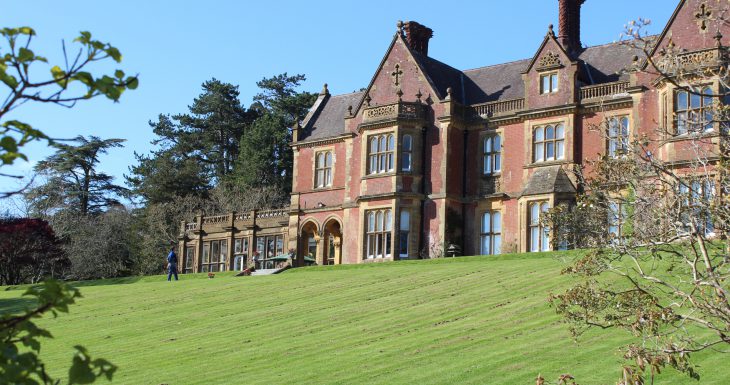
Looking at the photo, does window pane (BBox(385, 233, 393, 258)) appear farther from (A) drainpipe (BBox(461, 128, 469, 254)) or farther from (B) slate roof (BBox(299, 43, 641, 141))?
(B) slate roof (BBox(299, 43, 641, 141))

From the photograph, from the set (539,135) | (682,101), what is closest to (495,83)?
(539,135)

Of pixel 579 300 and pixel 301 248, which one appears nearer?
pixel 579 300

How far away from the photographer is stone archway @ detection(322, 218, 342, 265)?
4340cm

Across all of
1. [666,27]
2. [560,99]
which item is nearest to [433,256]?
[560,99]

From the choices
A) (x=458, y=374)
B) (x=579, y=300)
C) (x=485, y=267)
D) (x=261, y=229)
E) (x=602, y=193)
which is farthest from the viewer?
(x=261, y=229)

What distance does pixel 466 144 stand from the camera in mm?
39500

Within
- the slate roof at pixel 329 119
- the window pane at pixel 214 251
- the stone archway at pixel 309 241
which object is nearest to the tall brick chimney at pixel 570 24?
the slate roof at pixel 329 119

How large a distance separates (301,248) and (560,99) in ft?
46.8

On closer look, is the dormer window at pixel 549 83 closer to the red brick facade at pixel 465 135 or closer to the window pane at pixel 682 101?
the red brick facade at pixel 465 135

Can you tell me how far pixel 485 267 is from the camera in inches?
1147

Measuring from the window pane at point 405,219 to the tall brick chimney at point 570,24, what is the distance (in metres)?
9.20

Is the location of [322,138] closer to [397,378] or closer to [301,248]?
[301,248]

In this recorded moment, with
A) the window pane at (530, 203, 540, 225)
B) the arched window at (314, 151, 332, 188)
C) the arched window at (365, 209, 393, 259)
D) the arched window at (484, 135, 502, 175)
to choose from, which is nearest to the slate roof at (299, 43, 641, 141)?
the arched window at (314, 151, 332, 188)

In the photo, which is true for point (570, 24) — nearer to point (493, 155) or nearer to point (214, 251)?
point (493, 155)
